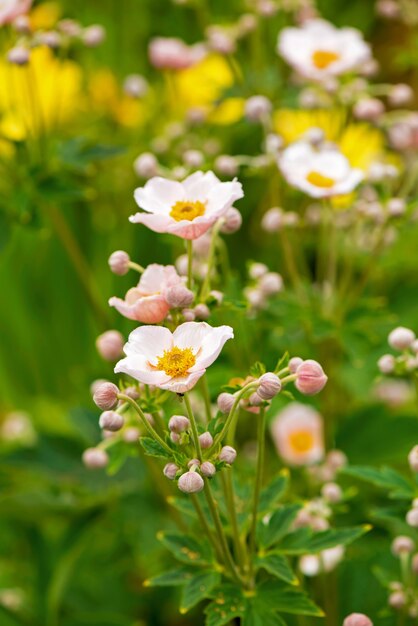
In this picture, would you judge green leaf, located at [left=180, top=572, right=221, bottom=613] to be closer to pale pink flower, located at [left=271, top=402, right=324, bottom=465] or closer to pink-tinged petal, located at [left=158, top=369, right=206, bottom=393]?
pink-tinged petal, located at [left=158, top=369, right=206, bottom=393]

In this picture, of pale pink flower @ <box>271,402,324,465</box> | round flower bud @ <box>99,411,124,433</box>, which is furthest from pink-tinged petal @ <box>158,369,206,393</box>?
pale pink flower @ <box>271,402,324,465</box>

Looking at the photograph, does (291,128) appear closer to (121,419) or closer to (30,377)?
(30,377)

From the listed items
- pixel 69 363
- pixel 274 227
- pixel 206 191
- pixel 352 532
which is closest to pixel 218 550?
pixel 352 532

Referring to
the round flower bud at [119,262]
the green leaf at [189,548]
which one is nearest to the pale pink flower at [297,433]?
the green leaf at [189,548]

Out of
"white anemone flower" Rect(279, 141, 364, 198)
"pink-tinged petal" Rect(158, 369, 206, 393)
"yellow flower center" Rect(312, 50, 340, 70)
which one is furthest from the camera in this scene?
"yellow flower center" Rect(312, 50, 340, 70)

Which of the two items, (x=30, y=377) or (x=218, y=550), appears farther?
(x=30, y=377)

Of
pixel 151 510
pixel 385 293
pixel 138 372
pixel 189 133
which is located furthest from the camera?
pixel 385 293
